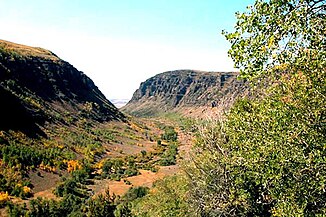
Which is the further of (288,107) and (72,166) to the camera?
(72,166)

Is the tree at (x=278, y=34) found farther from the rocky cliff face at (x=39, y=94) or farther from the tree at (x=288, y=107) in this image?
the rocky cliff face at (x=39, y=94)

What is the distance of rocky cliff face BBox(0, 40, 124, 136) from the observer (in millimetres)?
103169

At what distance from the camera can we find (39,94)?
138 meters

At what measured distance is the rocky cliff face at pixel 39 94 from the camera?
10317cm

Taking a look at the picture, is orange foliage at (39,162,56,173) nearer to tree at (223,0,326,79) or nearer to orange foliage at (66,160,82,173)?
orange foliage at (66,160,82,173)

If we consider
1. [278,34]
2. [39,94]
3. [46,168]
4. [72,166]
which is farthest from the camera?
[39,94]

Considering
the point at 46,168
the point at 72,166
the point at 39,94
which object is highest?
the point at 39,94

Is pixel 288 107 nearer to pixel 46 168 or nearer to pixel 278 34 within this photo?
pixel 278 34

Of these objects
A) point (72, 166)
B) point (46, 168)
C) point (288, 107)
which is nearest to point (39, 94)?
point (72, 166)

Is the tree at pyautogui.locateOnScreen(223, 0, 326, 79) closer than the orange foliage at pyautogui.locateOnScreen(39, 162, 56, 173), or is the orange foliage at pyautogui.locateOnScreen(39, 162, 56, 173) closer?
the tree at pyautogui.locateOnScreen(223, 0, 326, 79)

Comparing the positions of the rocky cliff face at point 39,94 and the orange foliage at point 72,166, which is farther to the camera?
the rocky cliff face at point 39,94

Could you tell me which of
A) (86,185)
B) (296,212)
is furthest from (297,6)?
(86,185)

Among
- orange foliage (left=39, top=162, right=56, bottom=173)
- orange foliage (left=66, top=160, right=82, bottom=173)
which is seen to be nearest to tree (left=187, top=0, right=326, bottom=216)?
orange foliage (left=39, top=162, right=56, bottom=173)

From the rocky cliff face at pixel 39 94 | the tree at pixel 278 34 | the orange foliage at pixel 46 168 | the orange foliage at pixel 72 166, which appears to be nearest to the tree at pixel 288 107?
the tree at pixel 278 34
